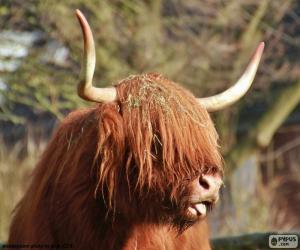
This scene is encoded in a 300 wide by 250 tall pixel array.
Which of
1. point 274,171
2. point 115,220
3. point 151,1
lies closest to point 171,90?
point 115,220

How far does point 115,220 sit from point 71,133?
2.01ft

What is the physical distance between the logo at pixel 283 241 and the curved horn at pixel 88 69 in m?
2.04

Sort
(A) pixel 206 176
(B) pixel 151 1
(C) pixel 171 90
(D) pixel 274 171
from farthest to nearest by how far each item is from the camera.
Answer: (D) pixel 274 171
(B) pixel 151 1
(C) pixel 171 90
(A) pixel 206 176

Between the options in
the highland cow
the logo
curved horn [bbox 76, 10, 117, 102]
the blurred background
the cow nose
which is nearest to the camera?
curved horn [bbox 76, 10, 117, 102]

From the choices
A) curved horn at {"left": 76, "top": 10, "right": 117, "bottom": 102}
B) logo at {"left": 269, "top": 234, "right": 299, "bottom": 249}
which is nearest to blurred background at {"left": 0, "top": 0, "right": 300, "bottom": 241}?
logo at {"left": 269, "top": 234, "right": 299, "bottom": 249}

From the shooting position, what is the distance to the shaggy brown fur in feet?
19.1

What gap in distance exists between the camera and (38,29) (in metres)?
11.8

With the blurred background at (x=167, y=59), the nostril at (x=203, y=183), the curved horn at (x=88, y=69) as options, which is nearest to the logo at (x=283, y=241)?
the nostril at (x=203, y=183)

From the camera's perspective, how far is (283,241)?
290 inches

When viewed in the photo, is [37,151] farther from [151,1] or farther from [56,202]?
[56,202]

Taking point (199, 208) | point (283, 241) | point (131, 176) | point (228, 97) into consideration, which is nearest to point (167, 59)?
point (283, 241)

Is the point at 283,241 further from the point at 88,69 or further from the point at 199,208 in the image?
the point at 88,69

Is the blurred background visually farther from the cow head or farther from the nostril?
the nostril

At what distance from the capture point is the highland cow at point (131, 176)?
19.1 feet
